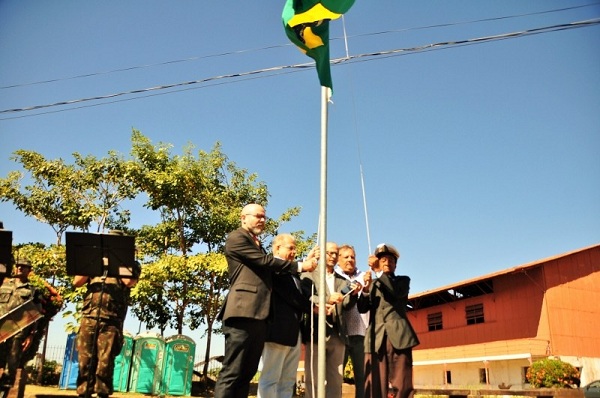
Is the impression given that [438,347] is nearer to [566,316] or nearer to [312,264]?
[566,316]

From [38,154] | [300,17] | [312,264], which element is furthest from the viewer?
[38,154]

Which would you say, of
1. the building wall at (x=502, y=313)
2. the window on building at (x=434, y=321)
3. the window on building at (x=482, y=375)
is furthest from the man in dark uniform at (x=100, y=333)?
the window on building at (x=434, y=321)

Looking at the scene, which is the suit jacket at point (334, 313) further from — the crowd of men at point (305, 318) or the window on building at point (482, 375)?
the window on building at point (482, 375)

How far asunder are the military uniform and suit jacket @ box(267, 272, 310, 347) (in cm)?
227

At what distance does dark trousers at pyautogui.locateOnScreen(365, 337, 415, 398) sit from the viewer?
521 centimetres

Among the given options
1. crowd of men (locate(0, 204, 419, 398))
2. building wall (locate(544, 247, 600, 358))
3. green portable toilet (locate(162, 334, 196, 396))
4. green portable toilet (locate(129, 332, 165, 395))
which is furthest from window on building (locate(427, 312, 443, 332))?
crowd of men (locate(0, 204, 419, 398))

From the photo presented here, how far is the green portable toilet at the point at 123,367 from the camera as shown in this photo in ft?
45.3

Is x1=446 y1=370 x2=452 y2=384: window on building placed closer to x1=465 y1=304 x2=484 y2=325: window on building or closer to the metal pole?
x1=465 y1=304 x2=484 y2=325: window on building

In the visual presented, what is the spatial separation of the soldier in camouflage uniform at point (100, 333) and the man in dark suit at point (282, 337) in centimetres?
229

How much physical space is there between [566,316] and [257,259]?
25313mm

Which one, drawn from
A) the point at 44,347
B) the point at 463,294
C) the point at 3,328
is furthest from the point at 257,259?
the point at 463,294

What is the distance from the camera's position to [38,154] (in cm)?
2030

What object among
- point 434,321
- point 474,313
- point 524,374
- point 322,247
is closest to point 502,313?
point 474,313

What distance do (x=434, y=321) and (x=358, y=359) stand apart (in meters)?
26.2
